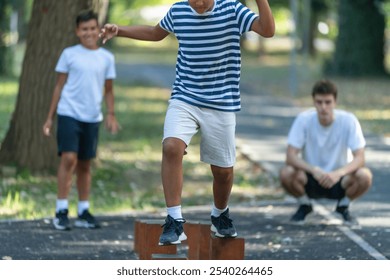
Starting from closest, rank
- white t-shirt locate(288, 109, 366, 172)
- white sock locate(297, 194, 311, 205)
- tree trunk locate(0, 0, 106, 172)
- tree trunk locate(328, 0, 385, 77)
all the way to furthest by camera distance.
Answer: white t-shirt locate(288, 109, 366, 172), white sock locate(297, 194, 311, 205), tree trunk locate(0, 0, 106, 172), tree trunk locate(328, 0, 385, 77)

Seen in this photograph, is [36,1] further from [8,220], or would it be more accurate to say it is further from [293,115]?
[293,115]

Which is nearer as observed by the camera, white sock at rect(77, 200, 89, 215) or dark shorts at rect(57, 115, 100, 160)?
dark shorts at rect(57, 115, 100, 160)

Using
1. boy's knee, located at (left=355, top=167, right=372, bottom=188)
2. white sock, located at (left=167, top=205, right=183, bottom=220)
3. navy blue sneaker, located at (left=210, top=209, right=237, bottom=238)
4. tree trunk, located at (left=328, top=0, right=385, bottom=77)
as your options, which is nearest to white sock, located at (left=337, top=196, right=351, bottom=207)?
boy's knee, located at (left=355, top=167, right=372, bottom=188)

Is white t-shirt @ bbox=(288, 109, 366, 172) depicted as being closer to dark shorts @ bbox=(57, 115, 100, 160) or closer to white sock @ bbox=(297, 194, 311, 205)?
white sock @ bbox=(297, 194, 311, 205)

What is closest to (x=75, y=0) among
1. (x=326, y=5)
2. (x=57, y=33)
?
(x=57, y=33)

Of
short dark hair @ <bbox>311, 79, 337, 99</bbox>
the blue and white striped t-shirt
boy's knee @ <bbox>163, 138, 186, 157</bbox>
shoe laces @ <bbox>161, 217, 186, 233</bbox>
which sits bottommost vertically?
shoe laces @ <bbox>161, 217, 186, 233</bbox>

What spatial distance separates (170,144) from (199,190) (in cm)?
635

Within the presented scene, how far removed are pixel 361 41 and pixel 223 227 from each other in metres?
29.4

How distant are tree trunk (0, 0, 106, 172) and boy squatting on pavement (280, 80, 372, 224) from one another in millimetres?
3902

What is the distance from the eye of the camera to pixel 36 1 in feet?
48.0

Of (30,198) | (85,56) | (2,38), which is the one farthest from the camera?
(2,38)

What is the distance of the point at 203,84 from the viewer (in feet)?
26.0

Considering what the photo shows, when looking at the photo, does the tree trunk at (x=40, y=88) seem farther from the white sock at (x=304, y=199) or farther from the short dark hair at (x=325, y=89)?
the short dark hair at (x=325, y=89)

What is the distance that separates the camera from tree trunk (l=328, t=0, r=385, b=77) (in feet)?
121
